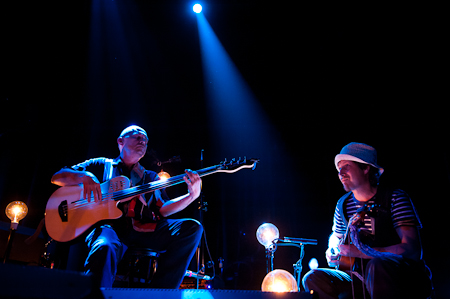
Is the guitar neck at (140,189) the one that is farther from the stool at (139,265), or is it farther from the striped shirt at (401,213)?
the striped shirt at (401,213)

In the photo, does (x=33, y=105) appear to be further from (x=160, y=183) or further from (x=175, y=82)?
(x=160, y=183)

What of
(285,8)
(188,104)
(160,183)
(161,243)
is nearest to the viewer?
(161,243)

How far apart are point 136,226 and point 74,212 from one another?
0.61 meters

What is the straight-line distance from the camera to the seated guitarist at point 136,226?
243 centimetres

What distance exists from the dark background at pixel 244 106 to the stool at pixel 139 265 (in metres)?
4.15

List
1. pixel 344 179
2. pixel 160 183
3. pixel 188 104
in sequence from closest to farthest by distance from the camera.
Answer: pixel 344 179 → pixel 160 183 → pixel 188 104

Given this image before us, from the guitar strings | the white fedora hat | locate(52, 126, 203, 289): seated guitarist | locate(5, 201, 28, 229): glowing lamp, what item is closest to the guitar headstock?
locate(52, 126, 203, 289): seated guitarist

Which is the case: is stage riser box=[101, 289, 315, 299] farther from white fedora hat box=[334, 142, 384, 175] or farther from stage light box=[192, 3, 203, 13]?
stage light box=[192, 3, 203, 13]

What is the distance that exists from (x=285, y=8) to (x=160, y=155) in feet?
15.5

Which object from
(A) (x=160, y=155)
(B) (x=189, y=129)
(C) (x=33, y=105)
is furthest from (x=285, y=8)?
(C) (x=33, y=105)

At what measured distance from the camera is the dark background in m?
4.96

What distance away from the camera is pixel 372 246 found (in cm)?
226

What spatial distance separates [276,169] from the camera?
7.99m

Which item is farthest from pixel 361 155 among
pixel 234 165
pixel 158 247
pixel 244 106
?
pixel 244 106
